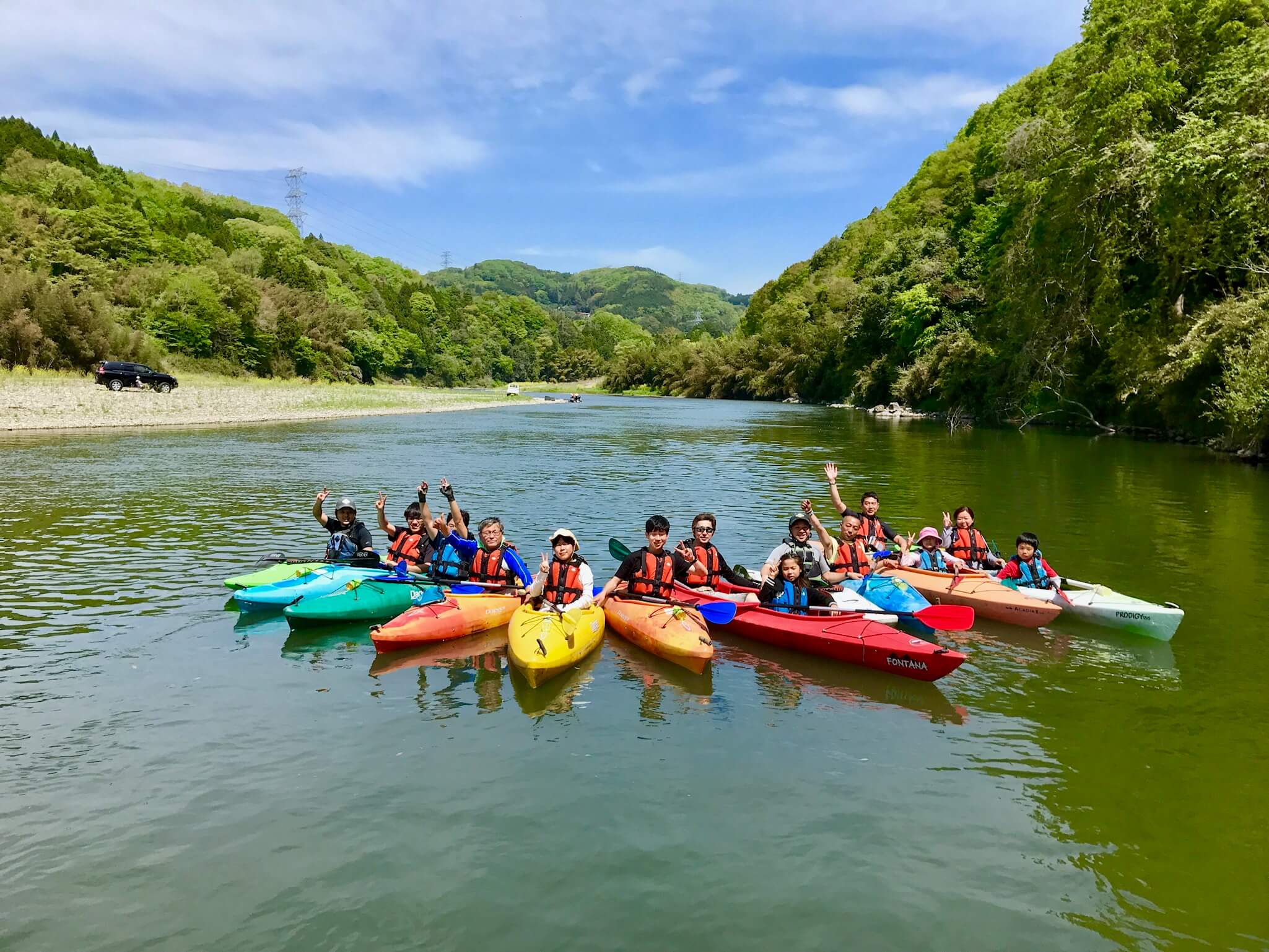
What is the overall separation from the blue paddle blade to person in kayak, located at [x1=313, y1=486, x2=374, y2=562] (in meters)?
4.94

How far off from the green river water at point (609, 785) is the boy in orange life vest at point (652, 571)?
704 mm

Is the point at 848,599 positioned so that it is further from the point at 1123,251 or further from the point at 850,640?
the point at 1123,251

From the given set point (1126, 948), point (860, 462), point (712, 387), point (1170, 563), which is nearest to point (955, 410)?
point (860, 462)

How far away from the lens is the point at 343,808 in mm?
6430

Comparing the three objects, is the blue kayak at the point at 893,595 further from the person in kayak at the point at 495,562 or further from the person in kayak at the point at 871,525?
the person in kayak at the point at 495,562

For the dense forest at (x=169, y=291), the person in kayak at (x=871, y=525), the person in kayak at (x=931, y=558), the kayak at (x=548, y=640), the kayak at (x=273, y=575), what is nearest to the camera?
the kayak at (x=548, y=640)

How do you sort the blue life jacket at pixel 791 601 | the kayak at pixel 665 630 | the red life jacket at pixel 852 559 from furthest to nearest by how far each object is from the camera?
the red life jacket at pixel 852 559
the blue life jacket at pixel 791 601
the kayak at pixel 665 630

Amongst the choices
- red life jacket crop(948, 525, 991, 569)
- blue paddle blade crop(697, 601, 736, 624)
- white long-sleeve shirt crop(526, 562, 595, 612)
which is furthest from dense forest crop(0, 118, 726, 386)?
red life jacket crop(948, 525, 991, 569)

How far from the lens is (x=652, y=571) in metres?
11.0

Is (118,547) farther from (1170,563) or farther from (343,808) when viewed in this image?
(1170,563)

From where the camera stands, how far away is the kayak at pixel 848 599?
1046 centimetres

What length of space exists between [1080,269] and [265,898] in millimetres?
37571

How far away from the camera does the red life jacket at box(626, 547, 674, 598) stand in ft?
35.8

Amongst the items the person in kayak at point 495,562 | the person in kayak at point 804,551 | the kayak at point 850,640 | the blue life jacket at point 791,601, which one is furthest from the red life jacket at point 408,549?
the blue life jacket at point 791,601
